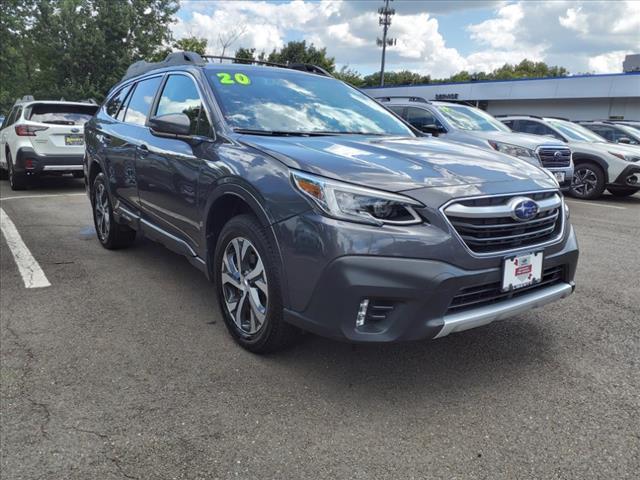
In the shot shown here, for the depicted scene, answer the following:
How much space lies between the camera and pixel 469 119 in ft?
30.6

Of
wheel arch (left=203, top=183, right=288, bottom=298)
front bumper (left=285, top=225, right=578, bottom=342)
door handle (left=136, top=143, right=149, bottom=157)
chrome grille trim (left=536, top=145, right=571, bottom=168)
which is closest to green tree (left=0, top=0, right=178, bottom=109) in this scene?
chrome grille trim (left=536, top=145, right=571, bottom=168)

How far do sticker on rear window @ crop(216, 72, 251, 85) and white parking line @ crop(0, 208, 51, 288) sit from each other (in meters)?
2.38

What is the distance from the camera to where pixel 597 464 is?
217 cm

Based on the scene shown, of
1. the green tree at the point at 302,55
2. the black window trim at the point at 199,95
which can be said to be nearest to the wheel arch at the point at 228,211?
the black window trim at the point at 199,95

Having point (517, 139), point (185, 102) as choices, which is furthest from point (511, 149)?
point (185, 102)

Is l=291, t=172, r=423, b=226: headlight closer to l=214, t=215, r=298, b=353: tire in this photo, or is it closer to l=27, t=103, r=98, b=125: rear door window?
l=214, t=215, r=298, b=353: tire

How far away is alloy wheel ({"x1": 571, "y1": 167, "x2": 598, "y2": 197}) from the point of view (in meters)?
10.2

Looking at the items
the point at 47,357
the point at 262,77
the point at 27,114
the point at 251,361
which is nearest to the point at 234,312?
the point at 251,361

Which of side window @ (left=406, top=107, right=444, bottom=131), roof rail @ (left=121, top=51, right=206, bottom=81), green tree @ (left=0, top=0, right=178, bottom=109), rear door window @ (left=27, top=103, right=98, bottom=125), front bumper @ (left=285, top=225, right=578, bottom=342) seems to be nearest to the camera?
front bumper @ (left=285, top=225, right=578, bottom=342)

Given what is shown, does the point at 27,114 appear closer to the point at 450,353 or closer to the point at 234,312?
the point at 234,312

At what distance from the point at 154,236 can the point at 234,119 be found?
1.50m

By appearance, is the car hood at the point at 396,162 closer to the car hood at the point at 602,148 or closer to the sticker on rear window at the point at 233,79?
the sticker on rear window at the point at 233,79

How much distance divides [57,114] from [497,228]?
31.6 feet

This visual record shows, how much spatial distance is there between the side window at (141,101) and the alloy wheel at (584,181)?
27.9 feet
